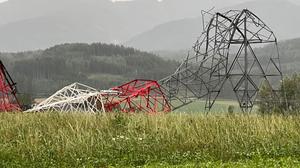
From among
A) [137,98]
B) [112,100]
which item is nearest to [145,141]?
[112,100]

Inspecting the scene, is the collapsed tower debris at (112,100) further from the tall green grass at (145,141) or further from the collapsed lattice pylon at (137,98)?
the tall green grass at (145,141)

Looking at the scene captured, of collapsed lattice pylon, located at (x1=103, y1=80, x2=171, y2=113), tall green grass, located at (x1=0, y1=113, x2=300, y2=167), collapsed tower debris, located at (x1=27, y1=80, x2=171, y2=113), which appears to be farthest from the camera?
collapsed lattice pylon, located at (x1=103, y1=80, x2=171, y2=113)

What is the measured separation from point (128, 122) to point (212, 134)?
13.7 ft

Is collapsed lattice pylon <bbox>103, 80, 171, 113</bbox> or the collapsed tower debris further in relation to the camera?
collapsed lattice pylon <bbox>103, 80, 171, 113</bbox>

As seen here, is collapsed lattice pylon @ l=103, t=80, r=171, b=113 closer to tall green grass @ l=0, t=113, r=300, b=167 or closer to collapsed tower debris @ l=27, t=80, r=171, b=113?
collapsed tower debris @ l=27, t=80, r=171, b=113

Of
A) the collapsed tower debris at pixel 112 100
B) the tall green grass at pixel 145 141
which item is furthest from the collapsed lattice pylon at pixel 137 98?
the tall green grass at pixel 145 141

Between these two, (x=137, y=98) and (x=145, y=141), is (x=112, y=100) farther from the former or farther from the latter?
(x=145, y=141)

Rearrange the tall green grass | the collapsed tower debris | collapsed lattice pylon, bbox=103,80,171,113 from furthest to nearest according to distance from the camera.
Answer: collapsed lattice pylon, bbox=103,80,171,113
the collapsed tower debris
the tall green grass

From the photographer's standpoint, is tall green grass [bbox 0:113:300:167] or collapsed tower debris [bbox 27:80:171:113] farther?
collapsed tower debris [bbox 27:80:171:113]

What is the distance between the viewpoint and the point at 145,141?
17484mm

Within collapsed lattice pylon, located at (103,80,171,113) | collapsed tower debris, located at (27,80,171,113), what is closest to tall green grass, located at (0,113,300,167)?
collapsed tower debris, located at (27,80,171,113)

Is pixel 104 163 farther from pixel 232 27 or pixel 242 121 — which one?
pixel 232 27

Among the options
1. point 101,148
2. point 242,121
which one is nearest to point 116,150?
point 101,148

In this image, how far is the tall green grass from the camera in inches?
625
